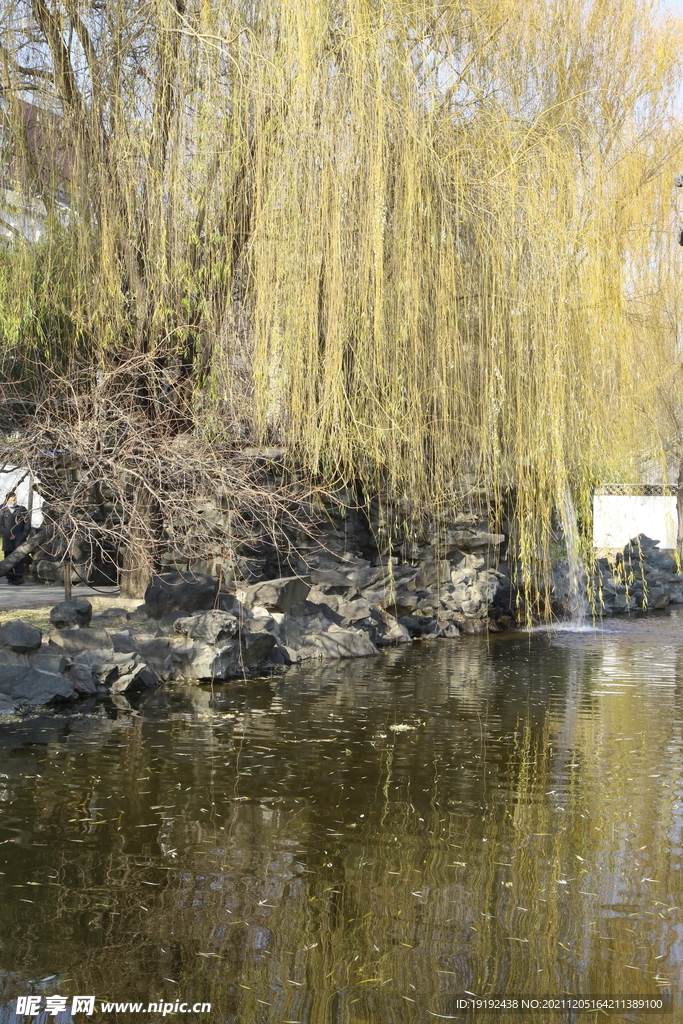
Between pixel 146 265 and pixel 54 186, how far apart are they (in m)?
1.00

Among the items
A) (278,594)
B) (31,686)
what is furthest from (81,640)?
(278,594)

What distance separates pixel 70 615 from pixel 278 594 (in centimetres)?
267

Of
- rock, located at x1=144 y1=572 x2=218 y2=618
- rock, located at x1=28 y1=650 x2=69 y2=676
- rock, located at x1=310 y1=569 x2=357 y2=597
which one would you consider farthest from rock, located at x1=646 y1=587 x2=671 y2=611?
rock, located at x1=28 y1=650 x2=69 y2=676

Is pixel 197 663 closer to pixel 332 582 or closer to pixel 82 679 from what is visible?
pixel 82 679

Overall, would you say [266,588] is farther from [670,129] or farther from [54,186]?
[670,129]

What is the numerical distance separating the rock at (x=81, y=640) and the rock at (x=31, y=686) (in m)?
0.80

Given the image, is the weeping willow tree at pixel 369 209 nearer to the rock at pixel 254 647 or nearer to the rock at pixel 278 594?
the rock at pixel 254 647

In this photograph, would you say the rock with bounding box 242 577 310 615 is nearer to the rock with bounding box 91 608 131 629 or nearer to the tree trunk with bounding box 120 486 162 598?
the tree trunk with bounding box 120 486 162 598

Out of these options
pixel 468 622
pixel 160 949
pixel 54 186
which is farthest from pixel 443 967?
pixel 468 622

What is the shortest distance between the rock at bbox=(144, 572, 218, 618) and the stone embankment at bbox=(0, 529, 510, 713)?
0.01 metres

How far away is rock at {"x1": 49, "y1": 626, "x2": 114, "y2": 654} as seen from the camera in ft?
29.2

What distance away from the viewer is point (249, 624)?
10438 mm

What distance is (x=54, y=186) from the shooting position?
8.70 metres

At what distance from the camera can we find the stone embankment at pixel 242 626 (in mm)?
8383
